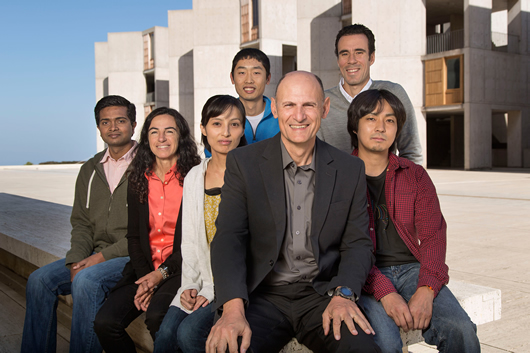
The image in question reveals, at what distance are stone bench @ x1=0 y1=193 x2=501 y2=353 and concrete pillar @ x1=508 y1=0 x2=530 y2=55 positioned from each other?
25270mm

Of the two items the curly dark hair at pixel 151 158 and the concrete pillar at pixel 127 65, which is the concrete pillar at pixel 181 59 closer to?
the concrete pillar at pixel 127 65

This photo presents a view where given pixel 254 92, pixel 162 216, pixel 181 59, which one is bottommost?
pixel 162 216

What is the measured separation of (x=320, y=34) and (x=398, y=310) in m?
27.0

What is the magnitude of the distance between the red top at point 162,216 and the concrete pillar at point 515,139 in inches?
1052

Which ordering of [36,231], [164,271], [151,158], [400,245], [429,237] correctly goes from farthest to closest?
[36,231] < [151,158] < [164,271] < [400,245] < [429,237]

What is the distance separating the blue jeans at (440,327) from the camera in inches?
99.3

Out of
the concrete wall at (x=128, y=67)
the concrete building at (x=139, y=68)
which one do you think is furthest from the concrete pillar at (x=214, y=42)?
the concrete wall at (x=128, y=67)

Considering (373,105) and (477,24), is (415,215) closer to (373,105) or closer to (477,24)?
(373,105)

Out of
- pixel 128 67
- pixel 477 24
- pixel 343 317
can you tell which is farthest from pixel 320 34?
pixel 343 317

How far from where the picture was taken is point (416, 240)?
3039 mm

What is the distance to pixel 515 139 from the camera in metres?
26.5

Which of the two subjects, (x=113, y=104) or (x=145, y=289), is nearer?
(x=145, y=289)

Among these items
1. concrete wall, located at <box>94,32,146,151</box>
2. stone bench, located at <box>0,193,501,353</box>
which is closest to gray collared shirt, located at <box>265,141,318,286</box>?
stone bench, located at <box>0,193,501,353</box>

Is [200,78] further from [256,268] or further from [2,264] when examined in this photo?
[256,268]
